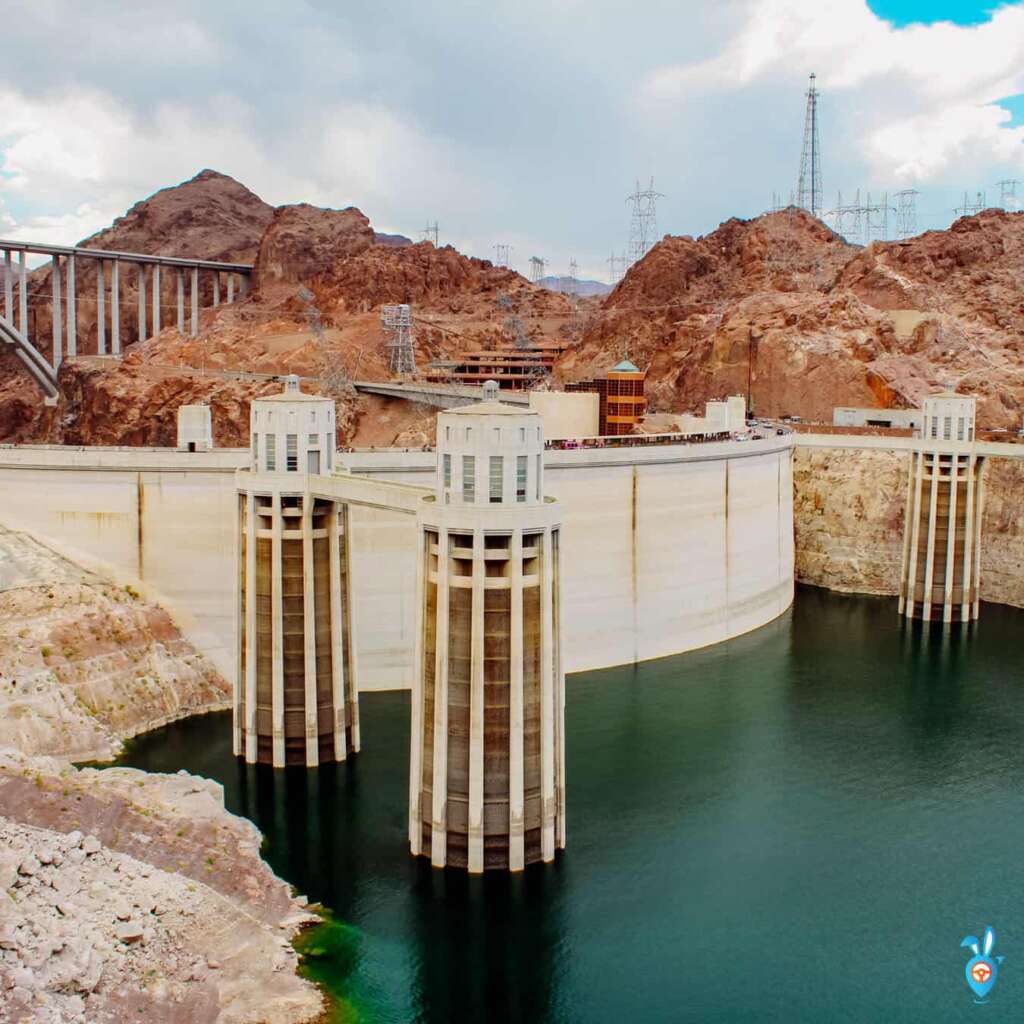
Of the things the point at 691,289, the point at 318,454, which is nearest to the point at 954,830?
the point at 318,454

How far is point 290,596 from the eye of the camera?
41250 millimetres

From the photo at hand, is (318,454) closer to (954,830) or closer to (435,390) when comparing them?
(954,830)

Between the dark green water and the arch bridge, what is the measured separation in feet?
246

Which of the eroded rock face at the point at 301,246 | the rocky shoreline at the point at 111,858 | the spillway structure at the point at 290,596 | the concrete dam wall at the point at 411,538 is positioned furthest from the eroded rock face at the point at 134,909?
the eroded rock face at the point at 301,246

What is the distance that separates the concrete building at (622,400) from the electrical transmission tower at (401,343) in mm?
38872

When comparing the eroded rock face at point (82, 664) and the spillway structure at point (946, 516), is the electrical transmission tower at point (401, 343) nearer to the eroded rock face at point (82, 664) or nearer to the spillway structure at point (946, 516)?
the spillway structure at point (946, 516)

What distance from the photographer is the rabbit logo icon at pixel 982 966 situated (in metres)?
29.9

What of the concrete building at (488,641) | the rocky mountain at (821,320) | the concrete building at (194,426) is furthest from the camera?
the rocky mountain at (821,320)

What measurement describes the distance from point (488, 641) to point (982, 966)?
14.9 meters

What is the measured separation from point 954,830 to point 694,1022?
14.8 metres

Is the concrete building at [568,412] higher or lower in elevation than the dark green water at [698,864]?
higher

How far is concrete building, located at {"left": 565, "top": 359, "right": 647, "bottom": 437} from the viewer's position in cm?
7500

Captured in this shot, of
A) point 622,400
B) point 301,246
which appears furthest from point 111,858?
point 301,246

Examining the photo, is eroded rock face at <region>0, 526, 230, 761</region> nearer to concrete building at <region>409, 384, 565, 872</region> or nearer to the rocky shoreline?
the rocky shoreline
